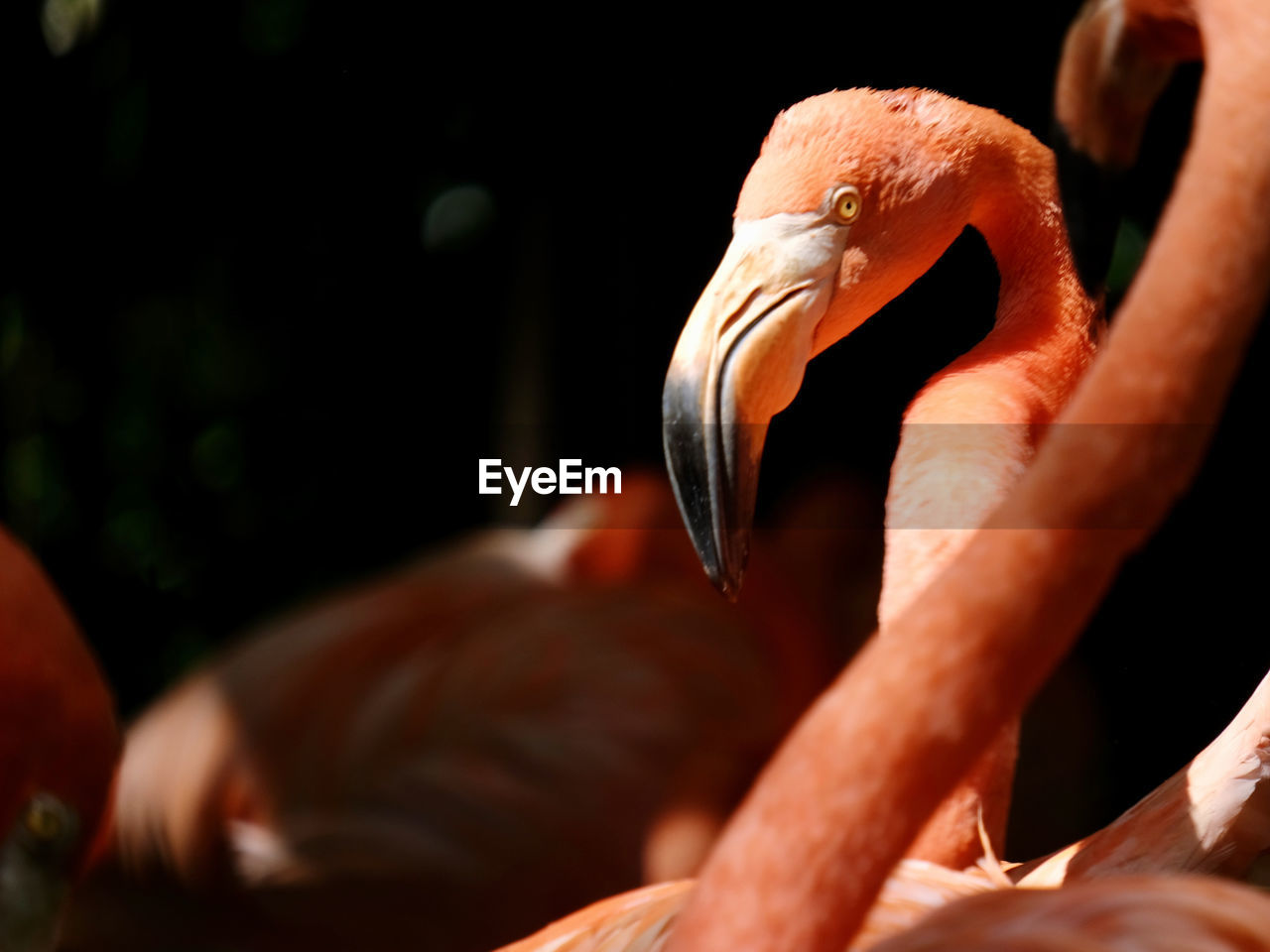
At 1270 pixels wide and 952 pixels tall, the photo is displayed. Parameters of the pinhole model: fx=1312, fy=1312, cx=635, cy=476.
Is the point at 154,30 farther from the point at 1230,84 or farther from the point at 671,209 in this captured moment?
the point at 1230,84

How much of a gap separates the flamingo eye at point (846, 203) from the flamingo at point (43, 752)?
2.82 feet

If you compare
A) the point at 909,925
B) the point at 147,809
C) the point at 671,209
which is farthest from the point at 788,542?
the point at 909,925

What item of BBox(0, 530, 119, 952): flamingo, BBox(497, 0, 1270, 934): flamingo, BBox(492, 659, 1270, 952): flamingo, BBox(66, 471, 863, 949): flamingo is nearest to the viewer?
BBox(497, 0, 1270, 934): flamingo

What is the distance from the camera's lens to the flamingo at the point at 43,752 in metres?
1.17

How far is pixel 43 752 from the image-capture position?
1200mm

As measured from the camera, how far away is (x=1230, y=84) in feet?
1.96

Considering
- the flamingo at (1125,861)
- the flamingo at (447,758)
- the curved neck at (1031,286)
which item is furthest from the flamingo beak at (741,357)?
the flamingo at (447,758)

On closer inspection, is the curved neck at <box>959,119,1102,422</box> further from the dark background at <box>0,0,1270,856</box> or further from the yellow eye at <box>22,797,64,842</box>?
the yellow eye at <box>22,797,64,842</box>

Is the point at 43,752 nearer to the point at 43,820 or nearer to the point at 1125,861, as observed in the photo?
the point at 43,820

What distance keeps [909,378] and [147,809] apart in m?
1.26

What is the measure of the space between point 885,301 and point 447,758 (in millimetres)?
1123

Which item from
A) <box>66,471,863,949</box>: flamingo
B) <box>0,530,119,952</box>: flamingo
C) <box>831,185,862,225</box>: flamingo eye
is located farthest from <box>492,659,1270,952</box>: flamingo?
<box>66,471,863,949</box>: flamingo

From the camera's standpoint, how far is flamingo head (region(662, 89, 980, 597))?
0.70 metres

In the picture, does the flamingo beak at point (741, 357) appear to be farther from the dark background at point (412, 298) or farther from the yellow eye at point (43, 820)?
the yellow eye at point (43, 820)
